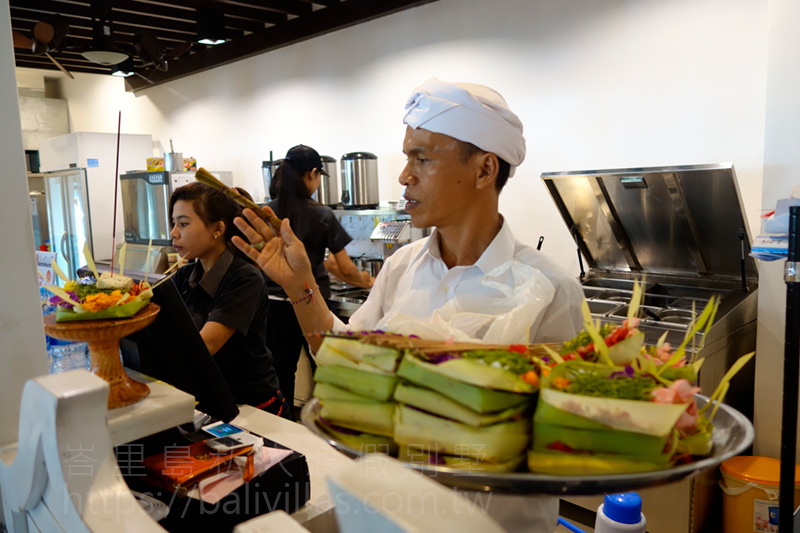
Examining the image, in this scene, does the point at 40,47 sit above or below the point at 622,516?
above

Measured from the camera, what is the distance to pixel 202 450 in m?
1.41

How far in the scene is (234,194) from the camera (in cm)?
141

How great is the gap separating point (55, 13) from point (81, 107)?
161 inches

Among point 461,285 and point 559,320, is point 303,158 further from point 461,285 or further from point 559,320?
point 559,320

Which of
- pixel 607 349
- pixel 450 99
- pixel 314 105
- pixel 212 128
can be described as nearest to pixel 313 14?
pixel 314 105

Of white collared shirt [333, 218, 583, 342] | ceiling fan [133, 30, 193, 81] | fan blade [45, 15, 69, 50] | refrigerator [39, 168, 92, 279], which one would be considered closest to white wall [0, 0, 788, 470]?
white collared shirt [333, 218, 583, 342]

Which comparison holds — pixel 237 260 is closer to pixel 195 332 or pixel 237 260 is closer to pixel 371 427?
pixel 195 332

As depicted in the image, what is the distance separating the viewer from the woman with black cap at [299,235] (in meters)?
3.83

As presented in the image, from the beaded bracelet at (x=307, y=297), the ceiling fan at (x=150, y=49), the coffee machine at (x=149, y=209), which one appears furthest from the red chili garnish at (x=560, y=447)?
the coffee machine at (x=149, y=209)

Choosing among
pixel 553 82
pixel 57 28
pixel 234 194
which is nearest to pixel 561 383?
pixel 234 194

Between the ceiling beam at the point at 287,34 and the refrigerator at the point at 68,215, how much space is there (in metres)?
1.83

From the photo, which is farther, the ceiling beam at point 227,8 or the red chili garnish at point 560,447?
the ceiling beam at point 227,8

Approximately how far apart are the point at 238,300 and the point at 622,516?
1646 mm

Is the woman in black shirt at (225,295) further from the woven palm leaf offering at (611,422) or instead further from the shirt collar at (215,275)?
the woven palm leaf offering at (611,422)
